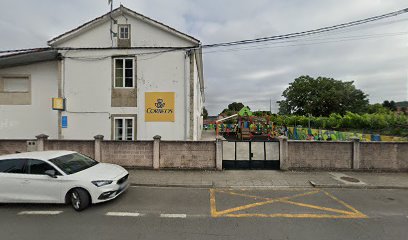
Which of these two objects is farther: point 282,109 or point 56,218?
point 282,109

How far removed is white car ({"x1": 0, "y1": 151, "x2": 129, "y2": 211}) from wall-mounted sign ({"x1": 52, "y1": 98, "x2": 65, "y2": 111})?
19.6 ft

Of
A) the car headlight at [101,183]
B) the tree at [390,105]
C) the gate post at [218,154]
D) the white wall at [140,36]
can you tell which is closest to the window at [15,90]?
the white wall at [140,36]

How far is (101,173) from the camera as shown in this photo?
5738 millimetres

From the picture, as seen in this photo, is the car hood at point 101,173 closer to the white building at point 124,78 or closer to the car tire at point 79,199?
the car tire at point 79,199

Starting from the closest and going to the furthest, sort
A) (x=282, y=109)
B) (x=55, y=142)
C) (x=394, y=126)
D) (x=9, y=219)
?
(x=9, y=219) < (x=55, y=142) < (x=394, y=126) < (x=282, y=109)

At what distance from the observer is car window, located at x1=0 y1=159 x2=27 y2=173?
5.54 meters

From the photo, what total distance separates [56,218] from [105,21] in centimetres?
1023

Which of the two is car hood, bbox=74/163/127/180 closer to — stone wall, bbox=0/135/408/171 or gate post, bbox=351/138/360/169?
stone wall, bbox=0/135/408/171

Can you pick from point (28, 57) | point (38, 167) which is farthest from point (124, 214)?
point (28, 57)

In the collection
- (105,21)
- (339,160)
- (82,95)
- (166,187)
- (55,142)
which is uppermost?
(105,21)

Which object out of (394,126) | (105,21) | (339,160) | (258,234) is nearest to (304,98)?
(394,126)

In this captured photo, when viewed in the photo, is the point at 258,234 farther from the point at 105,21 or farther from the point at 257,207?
the point at 105,21

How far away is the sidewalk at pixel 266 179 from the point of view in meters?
7.34

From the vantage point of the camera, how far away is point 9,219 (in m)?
4.78
